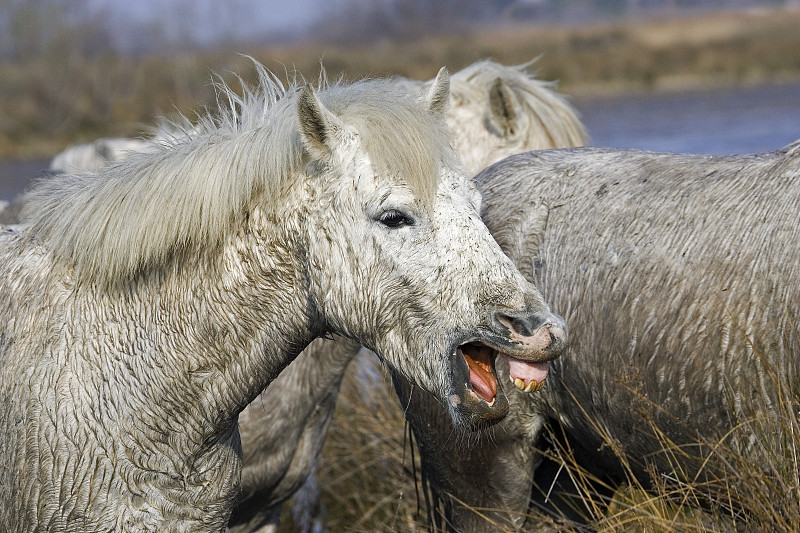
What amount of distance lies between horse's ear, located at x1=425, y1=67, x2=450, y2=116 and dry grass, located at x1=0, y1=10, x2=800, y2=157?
14950 mm

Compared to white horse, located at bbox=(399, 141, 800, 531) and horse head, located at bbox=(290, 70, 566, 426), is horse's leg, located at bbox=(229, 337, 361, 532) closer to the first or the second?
white horse, located at bbox=(399, 141, 800, 531)

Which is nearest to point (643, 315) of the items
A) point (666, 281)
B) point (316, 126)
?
point (666, 281)

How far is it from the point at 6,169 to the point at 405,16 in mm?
55934

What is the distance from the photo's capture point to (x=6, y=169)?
2084 centimetres

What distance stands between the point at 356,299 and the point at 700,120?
1894 centimetres

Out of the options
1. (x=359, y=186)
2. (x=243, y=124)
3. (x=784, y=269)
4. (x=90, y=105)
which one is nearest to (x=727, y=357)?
(x=784, y=269)

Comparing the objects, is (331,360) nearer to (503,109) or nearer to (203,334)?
(203,334)

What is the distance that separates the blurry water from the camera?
562 inches

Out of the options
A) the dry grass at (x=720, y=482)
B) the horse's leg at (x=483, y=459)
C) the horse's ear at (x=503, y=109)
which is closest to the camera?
the dry grass at (x=720, y=482)

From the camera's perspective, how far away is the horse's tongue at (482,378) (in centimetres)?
248

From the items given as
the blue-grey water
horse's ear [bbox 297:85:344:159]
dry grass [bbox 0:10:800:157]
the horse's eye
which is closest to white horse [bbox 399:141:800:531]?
the horse's eye

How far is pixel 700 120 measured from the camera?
19891mm

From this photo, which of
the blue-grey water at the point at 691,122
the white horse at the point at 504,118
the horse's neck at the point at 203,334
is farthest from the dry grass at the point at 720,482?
the blue-grey water at the point at 691,122

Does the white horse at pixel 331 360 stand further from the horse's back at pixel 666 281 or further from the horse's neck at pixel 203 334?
the horse's back at pixel 666 281
